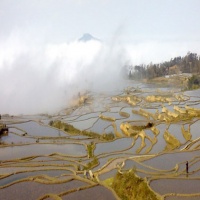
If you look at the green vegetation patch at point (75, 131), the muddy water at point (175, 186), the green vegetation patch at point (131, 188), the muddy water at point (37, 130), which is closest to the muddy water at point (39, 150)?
the green vegetation patch at point (75, 131)

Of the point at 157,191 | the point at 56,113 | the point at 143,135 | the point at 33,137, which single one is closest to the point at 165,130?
the point at 143,135

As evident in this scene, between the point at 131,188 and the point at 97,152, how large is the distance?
18.6 ft

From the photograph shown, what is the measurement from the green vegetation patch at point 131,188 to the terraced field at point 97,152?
12.9 inches

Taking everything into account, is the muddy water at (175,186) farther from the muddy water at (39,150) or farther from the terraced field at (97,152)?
the muddy water at (39,150)

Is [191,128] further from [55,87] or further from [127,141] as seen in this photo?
[55,87]

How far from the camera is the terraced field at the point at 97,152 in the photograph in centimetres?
945

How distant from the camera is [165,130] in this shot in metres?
18.0

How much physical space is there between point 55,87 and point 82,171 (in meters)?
29.9

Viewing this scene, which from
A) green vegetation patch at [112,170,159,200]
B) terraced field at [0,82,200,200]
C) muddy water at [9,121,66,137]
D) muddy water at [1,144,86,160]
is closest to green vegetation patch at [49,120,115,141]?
terraced field at [0,82,200,200]

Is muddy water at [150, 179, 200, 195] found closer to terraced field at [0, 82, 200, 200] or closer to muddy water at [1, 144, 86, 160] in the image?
terraced field at [0, 82, 200, 200]

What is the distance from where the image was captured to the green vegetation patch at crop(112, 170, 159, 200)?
29.1 ft

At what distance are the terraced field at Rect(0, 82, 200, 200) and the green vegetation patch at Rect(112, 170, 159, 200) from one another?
0.33 m

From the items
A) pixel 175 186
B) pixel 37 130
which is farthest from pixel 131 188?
pixel 37 130

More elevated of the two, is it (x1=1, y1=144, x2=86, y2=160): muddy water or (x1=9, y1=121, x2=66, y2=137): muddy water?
(x1=9, y1=121, x2=66, y2=137): muddy water
